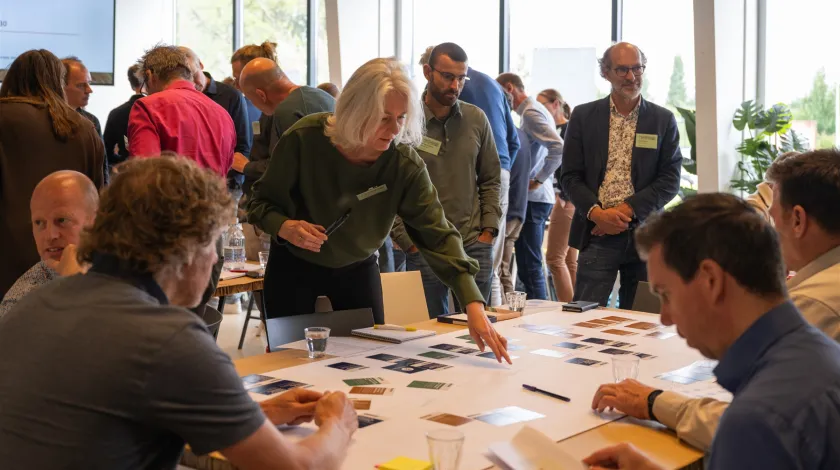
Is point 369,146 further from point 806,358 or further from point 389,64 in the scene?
point 806,358

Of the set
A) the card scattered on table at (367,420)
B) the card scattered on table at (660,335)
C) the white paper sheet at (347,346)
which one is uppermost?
the white paper sheet at (347,346)

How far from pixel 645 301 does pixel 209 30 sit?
849cm

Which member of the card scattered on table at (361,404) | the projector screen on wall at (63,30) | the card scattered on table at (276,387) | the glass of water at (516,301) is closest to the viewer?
the card scattered on table at (361,404)

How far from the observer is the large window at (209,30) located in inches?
421

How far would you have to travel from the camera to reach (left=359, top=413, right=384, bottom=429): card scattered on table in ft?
6.31

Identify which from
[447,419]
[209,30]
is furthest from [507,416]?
[209,30]

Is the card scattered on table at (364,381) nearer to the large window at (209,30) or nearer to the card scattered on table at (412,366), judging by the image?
the card scattered on table at (412,366)

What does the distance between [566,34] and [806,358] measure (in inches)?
273

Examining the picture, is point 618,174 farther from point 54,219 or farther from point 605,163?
point 54,219

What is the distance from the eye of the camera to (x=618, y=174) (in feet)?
14.8

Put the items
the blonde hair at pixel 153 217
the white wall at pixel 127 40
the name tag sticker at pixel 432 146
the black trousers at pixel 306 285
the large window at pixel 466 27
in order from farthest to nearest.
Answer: the white wall at pixel 127 40 → the large window at pixel 466 27 → the name tag sticker at pixel 432 146 → the black trousers at pixel 306 285 → the blonde hair at pixel 153 217

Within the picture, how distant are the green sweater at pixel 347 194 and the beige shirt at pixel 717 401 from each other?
43.6 inches

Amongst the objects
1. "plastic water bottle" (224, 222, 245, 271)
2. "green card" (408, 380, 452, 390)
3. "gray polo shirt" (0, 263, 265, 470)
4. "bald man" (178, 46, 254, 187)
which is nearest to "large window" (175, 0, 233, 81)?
"bald man" (178, 46, 254, 187)

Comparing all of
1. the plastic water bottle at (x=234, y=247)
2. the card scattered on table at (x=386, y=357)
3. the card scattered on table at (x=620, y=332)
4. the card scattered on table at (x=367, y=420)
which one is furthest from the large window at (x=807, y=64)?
the card scattered on table at (x=367, y=420)
